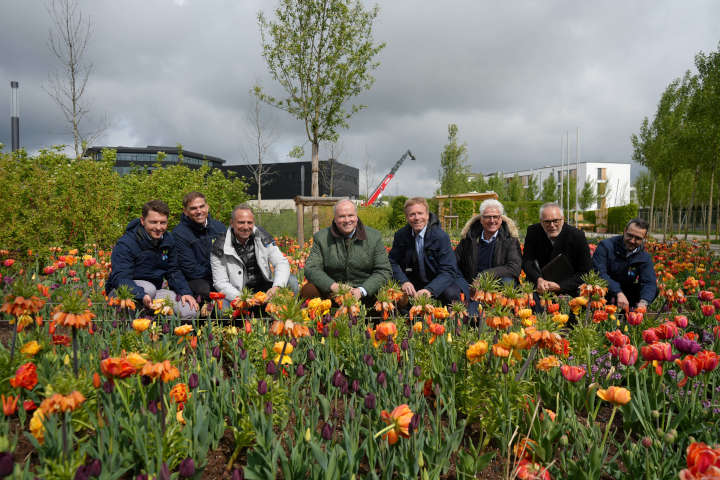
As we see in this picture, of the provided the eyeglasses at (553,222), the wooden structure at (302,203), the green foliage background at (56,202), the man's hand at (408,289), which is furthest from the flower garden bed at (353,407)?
the wooden structure at (302,203)

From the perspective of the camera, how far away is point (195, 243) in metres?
4.43

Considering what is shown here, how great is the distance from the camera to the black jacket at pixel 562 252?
4.52 meters

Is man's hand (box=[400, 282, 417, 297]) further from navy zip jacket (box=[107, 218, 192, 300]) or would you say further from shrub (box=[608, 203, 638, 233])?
shrub (box=[608, 203, 638, 233])

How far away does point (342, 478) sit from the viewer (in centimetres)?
151

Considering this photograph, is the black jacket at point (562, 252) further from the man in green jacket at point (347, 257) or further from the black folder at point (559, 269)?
the man in green jacket at point (347, 257)

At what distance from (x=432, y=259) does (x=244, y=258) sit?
206cm

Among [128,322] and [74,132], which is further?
[74,132]

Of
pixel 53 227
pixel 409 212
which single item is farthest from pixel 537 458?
pixel 53 227

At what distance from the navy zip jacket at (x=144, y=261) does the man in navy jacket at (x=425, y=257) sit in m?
2.36

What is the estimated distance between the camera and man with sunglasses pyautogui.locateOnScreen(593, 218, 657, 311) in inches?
A: 166

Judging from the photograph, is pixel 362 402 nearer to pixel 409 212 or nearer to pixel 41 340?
pixel 41 340

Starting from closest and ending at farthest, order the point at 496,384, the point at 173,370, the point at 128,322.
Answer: the point at 173,370, the point at 496,384, the point at 128,322

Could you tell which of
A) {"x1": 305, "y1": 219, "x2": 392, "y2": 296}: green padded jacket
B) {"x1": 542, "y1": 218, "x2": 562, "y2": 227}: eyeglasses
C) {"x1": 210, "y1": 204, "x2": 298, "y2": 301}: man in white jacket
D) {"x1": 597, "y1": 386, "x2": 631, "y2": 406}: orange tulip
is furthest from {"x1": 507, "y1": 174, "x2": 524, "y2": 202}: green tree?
{"x1": 597, "y1": 386, "x2": 631, "y2": 406}: orange tulip

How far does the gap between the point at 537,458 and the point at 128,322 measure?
299 cm
